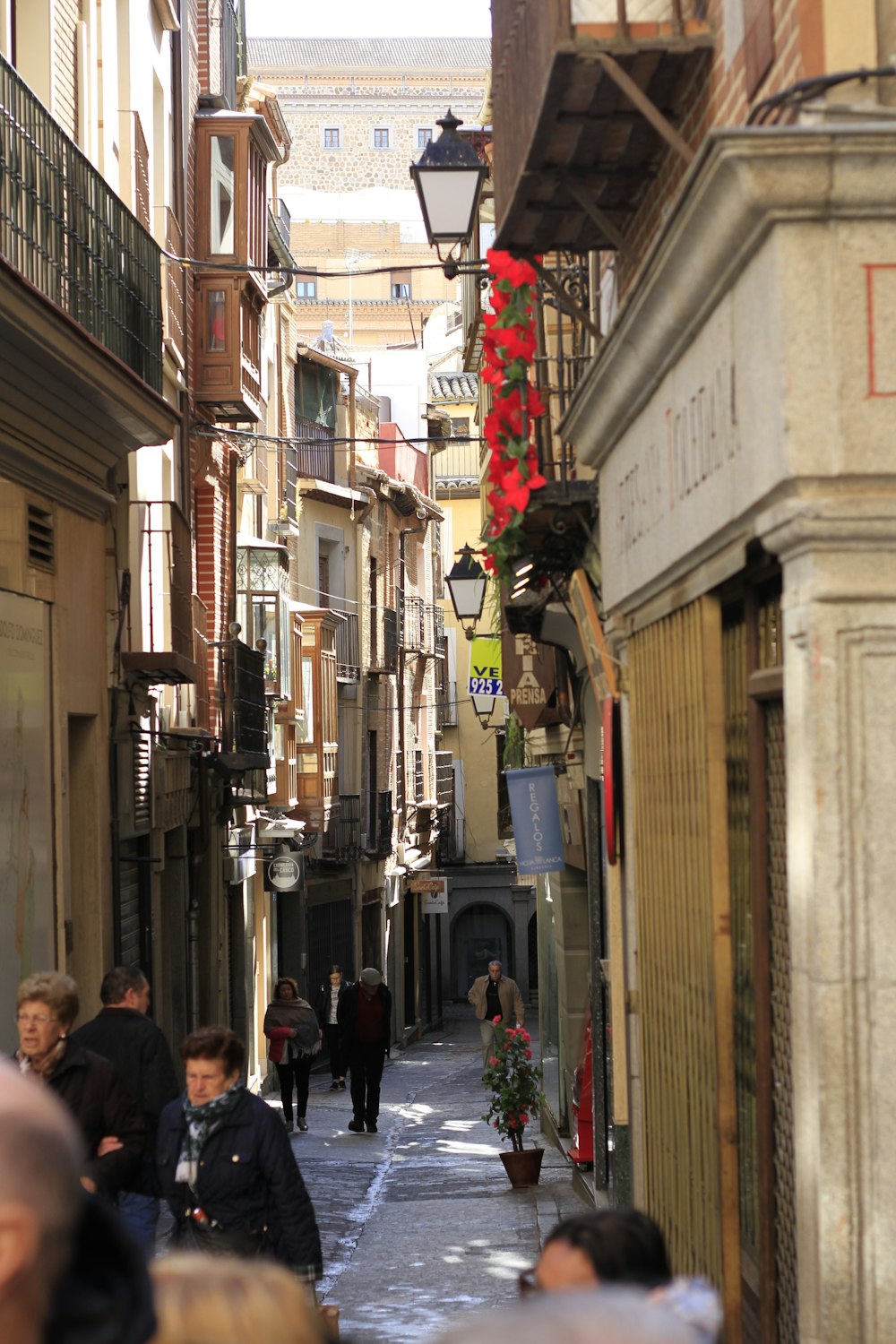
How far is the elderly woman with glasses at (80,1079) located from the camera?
22.8 ft

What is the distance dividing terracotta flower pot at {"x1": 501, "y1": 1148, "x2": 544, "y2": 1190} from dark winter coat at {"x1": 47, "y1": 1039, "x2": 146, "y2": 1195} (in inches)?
295

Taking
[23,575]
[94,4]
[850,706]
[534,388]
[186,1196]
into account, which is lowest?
[186,1196]

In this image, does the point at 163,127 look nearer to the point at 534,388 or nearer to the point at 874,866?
the point at 534,388

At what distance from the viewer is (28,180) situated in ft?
35.4

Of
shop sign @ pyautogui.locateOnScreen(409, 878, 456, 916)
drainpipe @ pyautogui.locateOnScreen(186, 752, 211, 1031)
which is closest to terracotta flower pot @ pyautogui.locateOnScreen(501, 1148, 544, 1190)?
drainpipe @ pyautogui.locateOnScreen(186, 752, 211, 1031)

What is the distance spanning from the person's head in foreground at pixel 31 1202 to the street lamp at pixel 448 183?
33.8 feet

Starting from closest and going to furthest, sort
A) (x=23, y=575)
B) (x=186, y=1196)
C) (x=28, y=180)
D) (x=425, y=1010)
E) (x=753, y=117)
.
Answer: (x=753, y=117) → (x=186, y=1196) → (x=28, y=180) → (x=23, y=575) → (x=425, y=1010)

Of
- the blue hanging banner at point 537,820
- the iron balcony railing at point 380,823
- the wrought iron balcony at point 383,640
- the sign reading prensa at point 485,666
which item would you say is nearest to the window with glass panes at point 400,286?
the wrought iron balcony at point 383,640

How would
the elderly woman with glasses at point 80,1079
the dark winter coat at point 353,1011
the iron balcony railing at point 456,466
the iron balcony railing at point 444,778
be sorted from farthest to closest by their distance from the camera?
the iron balcony railing at point 456,466 < the iron balcony railing at point 444,778 < the dark winter coat at point 353,1011 < the elderly woman with glasses at point 80,1079

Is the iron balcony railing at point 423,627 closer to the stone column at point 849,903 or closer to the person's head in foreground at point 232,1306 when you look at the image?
the stone column at point 849,903

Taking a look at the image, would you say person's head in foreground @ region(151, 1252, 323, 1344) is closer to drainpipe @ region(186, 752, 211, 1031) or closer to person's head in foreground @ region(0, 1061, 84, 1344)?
person's head in foreground @ region(0, 1061, 84, 1344)

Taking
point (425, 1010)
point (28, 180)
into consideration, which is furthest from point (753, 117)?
point (425, 1010)

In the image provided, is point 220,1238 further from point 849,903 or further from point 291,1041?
point 291,1041

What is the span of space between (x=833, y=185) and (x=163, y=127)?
14.9 meters
